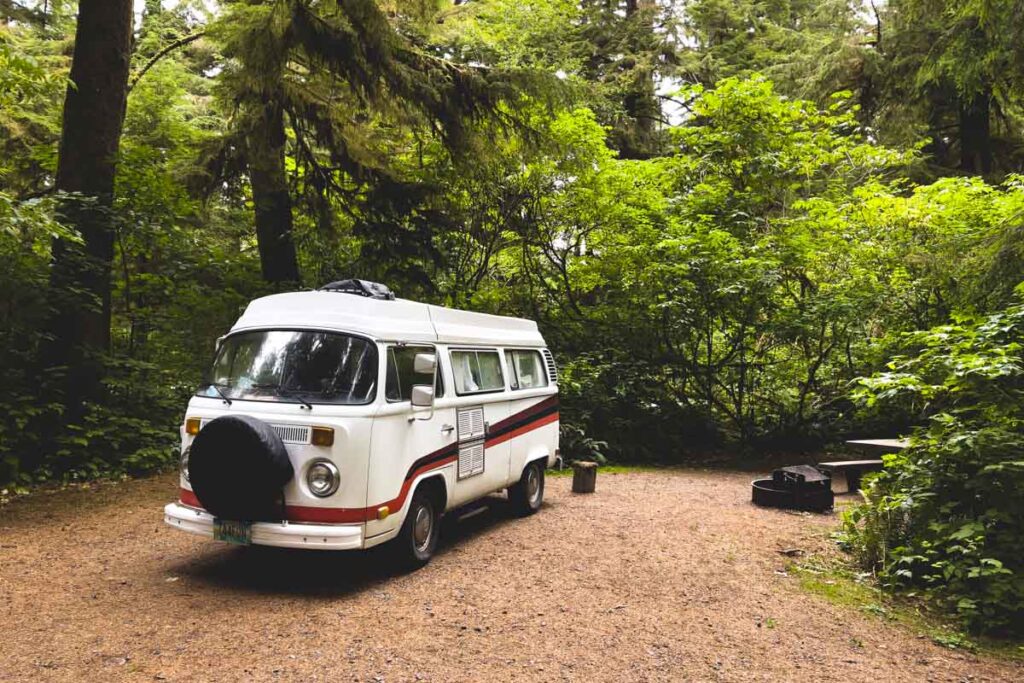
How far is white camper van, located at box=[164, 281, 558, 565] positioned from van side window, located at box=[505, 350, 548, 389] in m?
0.94

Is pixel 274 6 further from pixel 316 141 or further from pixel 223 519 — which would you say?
pixel 223 519

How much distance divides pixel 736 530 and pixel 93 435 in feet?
29.5

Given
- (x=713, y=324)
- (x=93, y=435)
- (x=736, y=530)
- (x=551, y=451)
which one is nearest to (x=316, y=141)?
(x=93, y=435)

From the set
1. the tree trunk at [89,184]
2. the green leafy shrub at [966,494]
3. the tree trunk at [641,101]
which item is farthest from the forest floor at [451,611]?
the tree trunk at [641,101]

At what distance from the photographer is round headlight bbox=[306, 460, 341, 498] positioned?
524 cm

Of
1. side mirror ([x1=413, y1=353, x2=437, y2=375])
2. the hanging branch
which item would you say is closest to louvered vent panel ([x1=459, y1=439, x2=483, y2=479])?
side mirror ([x1=413, y1=353, x2=437, y2=375])

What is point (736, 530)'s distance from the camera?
811 centimetres

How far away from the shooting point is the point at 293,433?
5.31 meters

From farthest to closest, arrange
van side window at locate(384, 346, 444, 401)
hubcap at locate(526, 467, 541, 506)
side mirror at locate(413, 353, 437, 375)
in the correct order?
hubcap at locate(526, 467, 541, 506)
side mirror at locate(413, 353, 437, 375)
van side window at locate(384, 346, 444, 401)

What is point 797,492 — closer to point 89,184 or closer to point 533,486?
point 533,486

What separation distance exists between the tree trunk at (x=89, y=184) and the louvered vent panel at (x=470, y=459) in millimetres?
6160

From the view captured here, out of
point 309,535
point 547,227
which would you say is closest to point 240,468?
point 309,535

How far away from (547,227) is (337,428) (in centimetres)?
977

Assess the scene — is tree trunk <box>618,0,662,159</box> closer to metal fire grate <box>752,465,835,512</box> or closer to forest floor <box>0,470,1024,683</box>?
metal fire grate <box>752,465,835,512</box>
